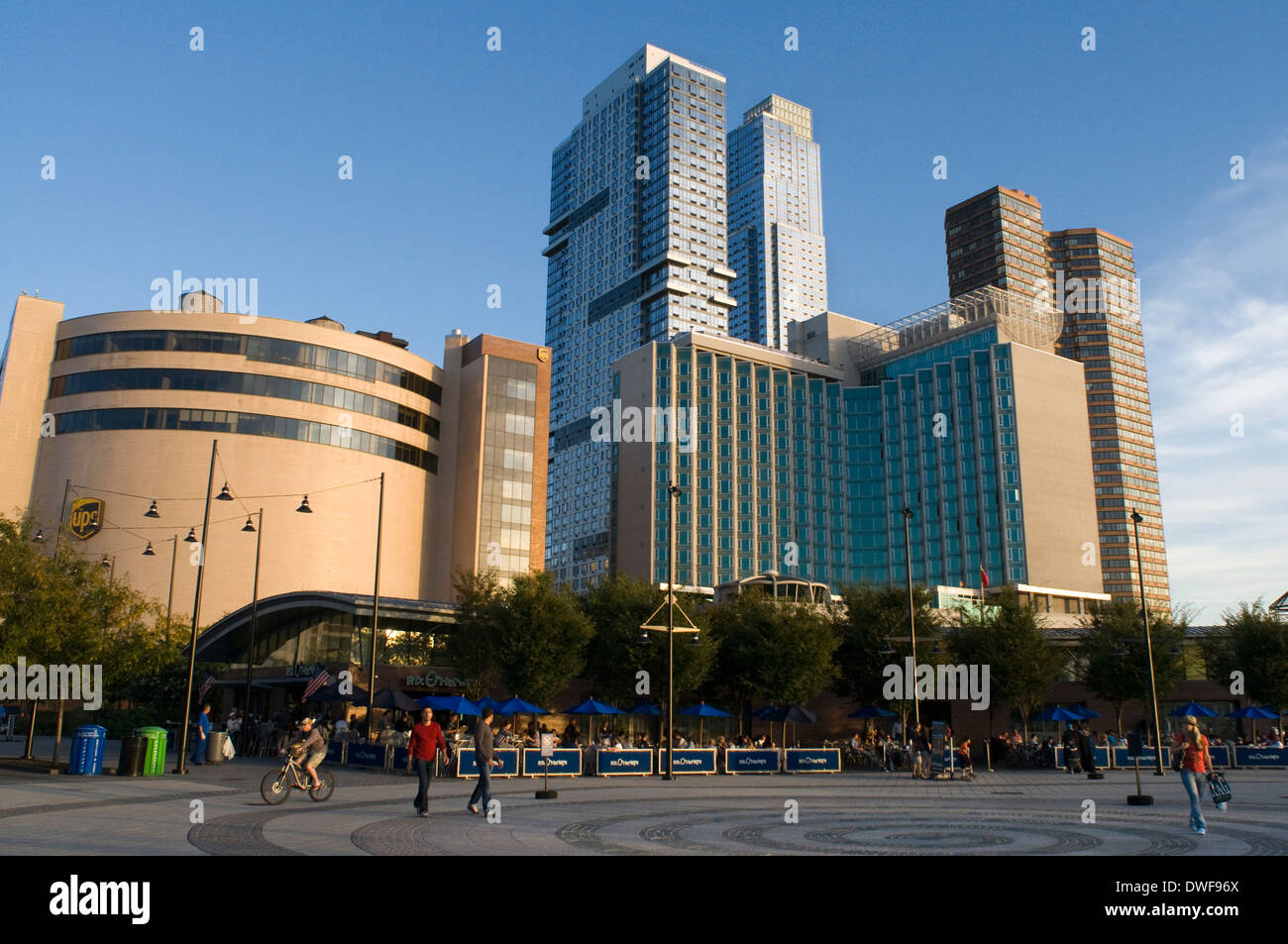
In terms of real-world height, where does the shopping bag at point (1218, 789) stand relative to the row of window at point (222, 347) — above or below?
below

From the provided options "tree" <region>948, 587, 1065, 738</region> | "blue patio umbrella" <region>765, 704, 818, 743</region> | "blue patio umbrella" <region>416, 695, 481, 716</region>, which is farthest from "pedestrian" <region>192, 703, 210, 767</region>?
"tree" <region>948, 587, 1065, 738</region>

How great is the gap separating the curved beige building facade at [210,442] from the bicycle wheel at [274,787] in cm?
5713

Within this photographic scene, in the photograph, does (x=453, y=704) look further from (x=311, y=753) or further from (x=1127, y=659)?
(x=1127, y=659)

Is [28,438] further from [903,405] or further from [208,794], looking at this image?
[903,405]

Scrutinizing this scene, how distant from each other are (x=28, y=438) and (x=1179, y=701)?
288ft

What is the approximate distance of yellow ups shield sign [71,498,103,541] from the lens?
7644cm

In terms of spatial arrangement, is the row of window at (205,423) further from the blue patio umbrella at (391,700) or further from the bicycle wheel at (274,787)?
the bicycle wheel at (274,787)

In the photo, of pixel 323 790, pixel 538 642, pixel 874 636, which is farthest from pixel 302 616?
pixel 323 790

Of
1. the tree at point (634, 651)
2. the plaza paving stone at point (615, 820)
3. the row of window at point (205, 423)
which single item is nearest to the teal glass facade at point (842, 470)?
the row of window at point (205, 423)

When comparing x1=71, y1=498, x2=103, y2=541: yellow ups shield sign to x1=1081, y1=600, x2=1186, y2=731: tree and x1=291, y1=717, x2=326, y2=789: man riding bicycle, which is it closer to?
x1=291, y1=717, x2=326, y2=789: man riding bicycle

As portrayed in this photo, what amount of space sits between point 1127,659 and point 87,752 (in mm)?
48332

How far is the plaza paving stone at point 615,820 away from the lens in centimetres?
1364

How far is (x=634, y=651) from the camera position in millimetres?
46438
